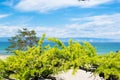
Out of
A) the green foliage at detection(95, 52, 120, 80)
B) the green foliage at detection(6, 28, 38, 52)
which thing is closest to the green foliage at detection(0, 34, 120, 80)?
the green foliage at detection(95, 52, 120, 80)

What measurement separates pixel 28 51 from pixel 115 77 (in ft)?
6.04

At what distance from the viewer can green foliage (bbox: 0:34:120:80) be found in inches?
277

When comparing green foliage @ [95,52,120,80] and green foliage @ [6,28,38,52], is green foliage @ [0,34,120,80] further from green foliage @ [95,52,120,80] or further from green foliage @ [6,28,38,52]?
green foliage @ [6,28,38,52]

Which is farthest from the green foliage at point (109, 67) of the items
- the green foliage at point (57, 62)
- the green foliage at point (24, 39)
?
the green foliage at point (24, 39)

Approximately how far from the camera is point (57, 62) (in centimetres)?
729

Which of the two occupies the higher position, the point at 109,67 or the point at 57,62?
the point at 57,62

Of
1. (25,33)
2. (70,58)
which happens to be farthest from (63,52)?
(25,33)

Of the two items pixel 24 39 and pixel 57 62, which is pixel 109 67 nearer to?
pixel 57 62

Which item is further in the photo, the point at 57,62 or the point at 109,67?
the point at 57,62

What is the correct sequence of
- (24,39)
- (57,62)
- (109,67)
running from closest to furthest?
(109,67), (57,62), (24,39)

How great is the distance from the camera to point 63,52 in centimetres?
723

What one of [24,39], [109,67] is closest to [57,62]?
[109,67]

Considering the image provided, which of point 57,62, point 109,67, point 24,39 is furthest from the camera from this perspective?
point 24,39

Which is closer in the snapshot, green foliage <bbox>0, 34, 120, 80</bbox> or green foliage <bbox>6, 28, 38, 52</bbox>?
green foliage <bbox>0, 34, 120, 80</bbox>
